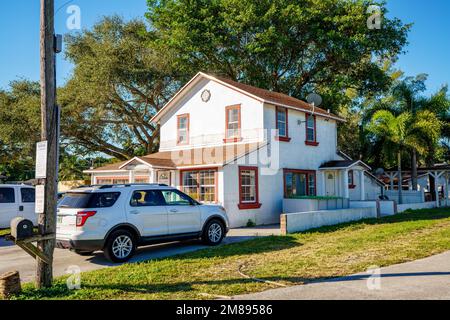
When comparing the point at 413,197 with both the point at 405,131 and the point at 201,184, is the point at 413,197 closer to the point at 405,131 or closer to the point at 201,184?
the point at 405,131

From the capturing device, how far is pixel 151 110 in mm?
34094

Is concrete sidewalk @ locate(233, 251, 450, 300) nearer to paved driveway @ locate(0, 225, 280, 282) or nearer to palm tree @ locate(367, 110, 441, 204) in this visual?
paved driveway @ locate(0, 225, 280, 282)

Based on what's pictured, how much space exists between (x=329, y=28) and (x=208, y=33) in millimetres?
8960

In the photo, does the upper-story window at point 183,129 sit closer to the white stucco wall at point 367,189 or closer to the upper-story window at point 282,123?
the upper-story window at point 282,123

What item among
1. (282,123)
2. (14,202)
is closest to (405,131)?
(282,123)

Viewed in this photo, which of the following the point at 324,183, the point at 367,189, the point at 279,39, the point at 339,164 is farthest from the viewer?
A: the point at 279,39

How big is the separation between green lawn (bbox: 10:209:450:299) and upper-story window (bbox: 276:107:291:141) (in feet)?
22.7

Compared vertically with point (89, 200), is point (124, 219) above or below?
below

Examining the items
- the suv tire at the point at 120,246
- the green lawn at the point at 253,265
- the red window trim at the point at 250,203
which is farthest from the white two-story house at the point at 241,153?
the suv tire at the point at 120,246

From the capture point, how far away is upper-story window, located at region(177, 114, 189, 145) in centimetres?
2197

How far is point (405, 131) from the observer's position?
990 inches

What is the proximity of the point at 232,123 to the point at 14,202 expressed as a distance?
10.2 m
